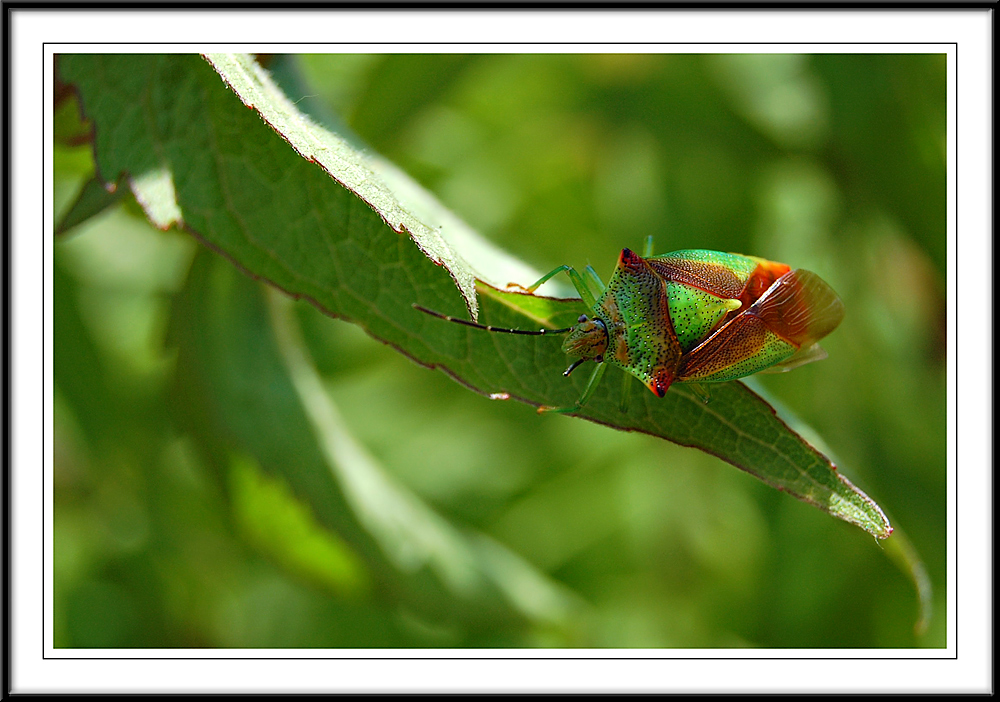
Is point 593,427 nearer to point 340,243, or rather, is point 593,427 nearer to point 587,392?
point 587,392

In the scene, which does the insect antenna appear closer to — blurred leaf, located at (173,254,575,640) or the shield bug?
the shield bug

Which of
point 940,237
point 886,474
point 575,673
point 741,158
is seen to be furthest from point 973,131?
point 575,673

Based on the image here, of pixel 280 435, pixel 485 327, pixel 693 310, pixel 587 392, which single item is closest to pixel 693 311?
pixel 693 310

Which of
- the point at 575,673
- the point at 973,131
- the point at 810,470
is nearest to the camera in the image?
the point at 810,470

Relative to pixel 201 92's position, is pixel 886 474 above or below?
below

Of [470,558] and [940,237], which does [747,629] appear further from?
[940,237]

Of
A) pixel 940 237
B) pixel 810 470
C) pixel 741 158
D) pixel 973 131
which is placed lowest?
pixel 810 470
